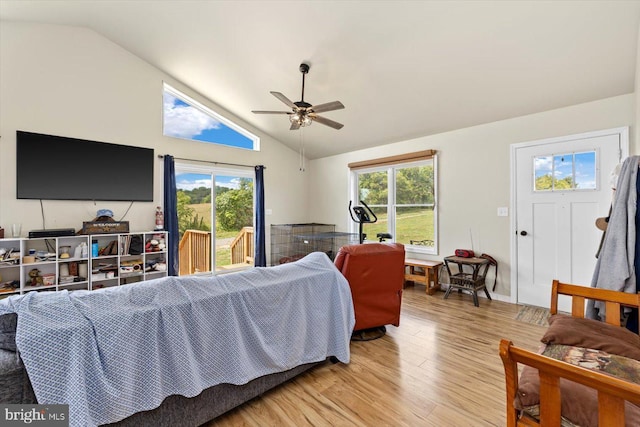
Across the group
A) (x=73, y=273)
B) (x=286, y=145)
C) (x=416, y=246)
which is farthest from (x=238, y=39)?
(x=416, y=246)

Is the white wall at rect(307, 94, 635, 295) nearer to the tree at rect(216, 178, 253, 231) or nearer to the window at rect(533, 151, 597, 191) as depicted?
the window at rect(533, 151, 597, 191)

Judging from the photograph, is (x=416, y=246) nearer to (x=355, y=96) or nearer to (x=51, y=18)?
(x=355, y=96)

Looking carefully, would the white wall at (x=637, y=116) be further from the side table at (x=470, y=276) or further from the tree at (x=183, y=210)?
the tree at (x=183, y=210)

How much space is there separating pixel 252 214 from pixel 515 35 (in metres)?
4.81

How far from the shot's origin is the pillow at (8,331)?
110cm

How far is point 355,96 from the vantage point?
402 centimetres

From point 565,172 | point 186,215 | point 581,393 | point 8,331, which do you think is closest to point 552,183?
point 565,172

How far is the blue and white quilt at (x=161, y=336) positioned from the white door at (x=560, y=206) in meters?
3.11

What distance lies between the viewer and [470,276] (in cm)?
396

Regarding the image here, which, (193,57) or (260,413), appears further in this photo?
(193,57)

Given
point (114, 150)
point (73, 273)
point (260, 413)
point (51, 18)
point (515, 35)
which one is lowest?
point (260, 413)

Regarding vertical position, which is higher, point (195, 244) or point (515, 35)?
point (515, 35)

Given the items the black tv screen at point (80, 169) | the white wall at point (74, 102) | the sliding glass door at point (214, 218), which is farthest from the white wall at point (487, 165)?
the black tv screen at point (80, 169)

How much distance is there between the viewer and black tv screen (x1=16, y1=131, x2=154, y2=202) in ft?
11.3
